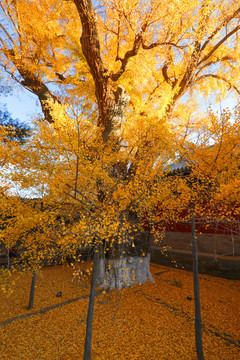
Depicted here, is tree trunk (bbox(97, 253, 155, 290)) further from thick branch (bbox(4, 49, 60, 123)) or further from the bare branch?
the bare branch

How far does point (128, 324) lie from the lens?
5438 millimetres

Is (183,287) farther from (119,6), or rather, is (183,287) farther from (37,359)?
(119,6)

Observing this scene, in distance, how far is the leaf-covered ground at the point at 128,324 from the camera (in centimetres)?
436

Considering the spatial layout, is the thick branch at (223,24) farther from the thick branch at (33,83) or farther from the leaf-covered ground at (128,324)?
the leaf-covered ground at (128,324)

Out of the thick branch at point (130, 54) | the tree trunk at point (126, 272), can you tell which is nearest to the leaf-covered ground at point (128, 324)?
the tree trunk at point (126, 272)

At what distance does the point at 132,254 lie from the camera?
8.11m

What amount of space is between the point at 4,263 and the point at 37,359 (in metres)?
7.79

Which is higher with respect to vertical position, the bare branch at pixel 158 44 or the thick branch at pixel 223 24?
the thick branch at pixel 223 24

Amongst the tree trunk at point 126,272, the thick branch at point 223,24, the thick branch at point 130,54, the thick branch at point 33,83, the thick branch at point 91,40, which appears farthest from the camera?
the thick branch at point 33,83

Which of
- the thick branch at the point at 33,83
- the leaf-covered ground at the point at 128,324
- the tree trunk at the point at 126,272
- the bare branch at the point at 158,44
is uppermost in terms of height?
the bare branch at the point at 158,44

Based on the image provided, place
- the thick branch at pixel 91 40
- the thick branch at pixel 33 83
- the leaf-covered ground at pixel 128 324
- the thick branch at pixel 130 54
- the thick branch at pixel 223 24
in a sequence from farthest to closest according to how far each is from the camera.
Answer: the thick branch at pixel 33 83
the thick branch at pixel 223 24
the thick branch at pixel 130 54
the thick branch at pixel 91 40
the leaf-covered ground at pixel 128 324

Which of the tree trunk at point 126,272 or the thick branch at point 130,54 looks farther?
the thick branch at point 130,54

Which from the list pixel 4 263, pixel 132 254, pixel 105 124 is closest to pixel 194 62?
pixel 105 124

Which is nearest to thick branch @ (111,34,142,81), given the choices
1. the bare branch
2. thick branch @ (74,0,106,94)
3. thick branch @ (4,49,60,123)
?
the bare branch
